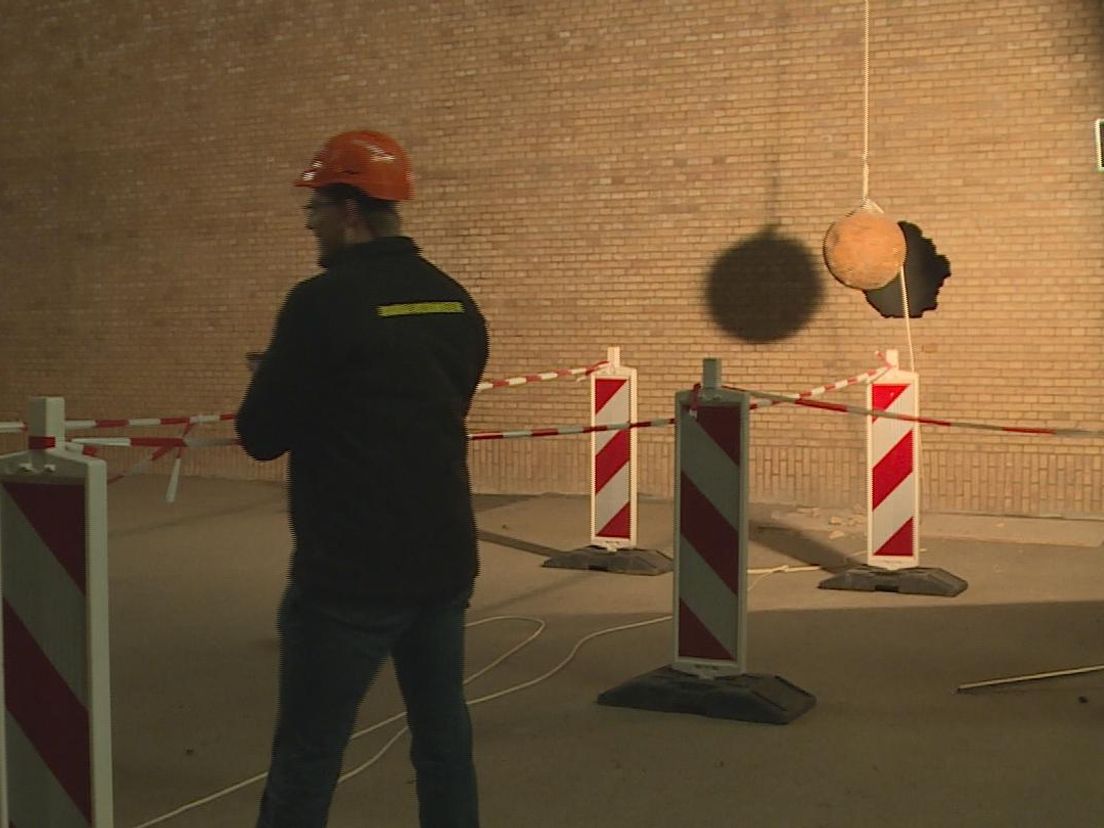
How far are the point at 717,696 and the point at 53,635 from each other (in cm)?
329

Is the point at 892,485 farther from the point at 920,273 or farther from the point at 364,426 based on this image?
the point at 364,426

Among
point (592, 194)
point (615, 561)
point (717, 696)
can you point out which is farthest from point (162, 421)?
point (592, 194)

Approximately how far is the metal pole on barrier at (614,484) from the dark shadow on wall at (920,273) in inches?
138

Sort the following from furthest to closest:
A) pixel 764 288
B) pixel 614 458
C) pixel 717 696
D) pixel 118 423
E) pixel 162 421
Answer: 1. pixel 764 288
2. pixel 614 458
3. pixel 162 421
4. pixel 118 423
5. pixel 717 696

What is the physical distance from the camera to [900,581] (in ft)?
28.8

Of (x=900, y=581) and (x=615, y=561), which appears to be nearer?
(x=900, y=581)

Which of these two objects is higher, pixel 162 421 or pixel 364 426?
pixel 364 426

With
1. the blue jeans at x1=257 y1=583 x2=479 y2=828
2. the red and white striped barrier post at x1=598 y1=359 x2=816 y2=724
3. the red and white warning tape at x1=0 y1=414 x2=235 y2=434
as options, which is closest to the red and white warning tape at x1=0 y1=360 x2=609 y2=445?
the red and white warning tape at x1=0 y1=414 x2=235 y2=434

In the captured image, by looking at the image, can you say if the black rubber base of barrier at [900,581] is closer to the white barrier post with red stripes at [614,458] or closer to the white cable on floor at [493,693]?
the white cable on floor at [493,693]

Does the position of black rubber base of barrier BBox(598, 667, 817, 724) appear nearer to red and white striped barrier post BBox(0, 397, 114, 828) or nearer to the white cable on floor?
the white cable on floor

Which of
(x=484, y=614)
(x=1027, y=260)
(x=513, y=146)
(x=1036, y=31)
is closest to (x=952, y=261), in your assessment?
(x=1027, y=260)

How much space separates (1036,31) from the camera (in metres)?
11.7

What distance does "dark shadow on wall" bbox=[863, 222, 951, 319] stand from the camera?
39.7 feet

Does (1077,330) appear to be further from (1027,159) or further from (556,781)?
(556,781)
